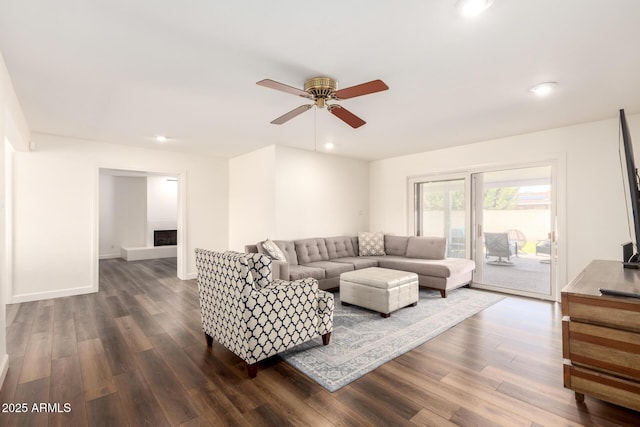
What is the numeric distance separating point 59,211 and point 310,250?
401 centimetres

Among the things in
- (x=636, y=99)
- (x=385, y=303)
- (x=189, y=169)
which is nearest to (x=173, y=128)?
(x=189, y=169)

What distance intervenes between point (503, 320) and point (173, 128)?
500 cm

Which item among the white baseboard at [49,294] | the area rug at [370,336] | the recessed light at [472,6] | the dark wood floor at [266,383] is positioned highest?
the recessed light at [472,6]

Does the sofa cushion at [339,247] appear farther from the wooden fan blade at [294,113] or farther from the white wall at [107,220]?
the white wall at [107,220]

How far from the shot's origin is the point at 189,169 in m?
6.02

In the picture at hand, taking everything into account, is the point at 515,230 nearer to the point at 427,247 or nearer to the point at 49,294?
the point at 427,247

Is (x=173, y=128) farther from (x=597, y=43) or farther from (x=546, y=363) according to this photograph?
(x=546, y=363)

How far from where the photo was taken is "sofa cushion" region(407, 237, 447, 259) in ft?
17.3

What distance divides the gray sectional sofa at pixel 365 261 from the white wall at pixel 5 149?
8.46 ft

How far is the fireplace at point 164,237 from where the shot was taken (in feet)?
29.8

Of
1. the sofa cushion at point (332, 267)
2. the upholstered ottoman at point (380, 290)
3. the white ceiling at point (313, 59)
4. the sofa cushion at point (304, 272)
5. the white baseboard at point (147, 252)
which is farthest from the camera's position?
the white baseboard at point (147, 252)

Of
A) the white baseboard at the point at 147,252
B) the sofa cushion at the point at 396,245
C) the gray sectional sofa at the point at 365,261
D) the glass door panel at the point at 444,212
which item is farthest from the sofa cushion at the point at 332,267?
the white baseboard at the point at 147,252

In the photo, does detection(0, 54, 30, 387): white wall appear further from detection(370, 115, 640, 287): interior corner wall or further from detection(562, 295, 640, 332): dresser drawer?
detection(370, 115, 640, 287): interior corner wall

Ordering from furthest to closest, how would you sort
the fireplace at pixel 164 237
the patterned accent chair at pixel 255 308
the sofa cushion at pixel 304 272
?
the fireplace at pixel 164 237
the sofa cushion at pixel 304 272
the patterned accent chair at pixel 255 308
